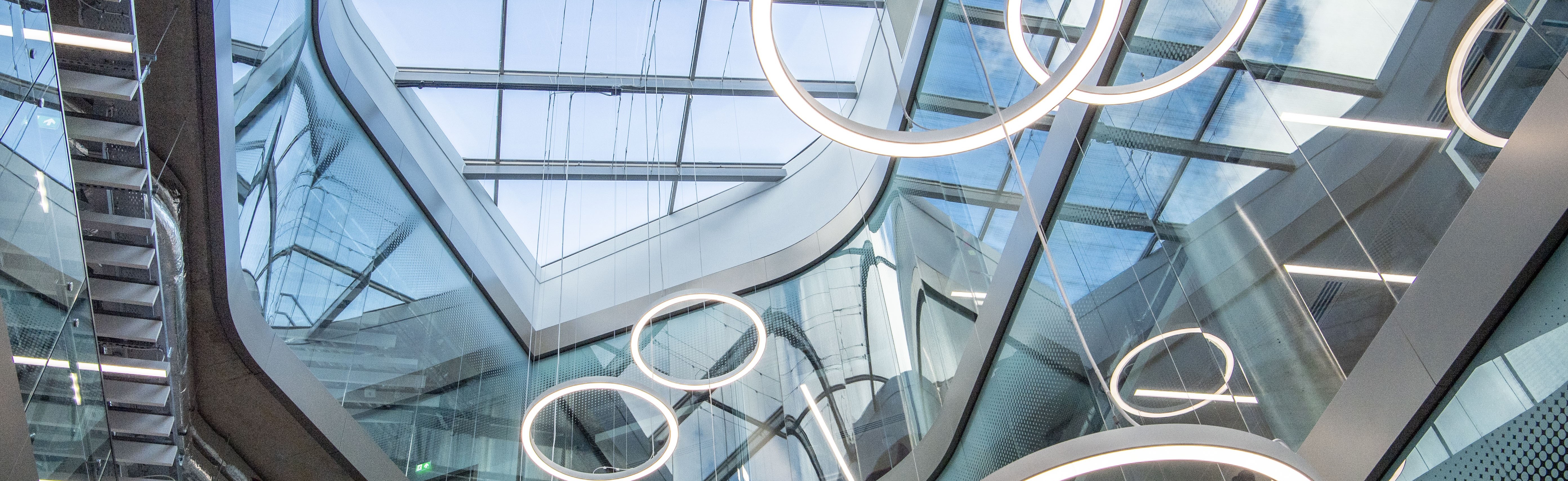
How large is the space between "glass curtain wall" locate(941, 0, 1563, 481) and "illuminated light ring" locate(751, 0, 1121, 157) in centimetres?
113

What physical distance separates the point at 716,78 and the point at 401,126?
6.33 metres

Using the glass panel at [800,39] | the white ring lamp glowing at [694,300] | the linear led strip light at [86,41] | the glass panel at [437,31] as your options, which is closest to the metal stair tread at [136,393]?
the linear led strip light at [86,41]

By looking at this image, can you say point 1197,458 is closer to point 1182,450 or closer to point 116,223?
point 1182,450

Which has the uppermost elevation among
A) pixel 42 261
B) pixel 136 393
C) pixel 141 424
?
pixel 136 393

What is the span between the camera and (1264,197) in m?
7.07

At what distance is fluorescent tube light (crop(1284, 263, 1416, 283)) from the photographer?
20.1 ft

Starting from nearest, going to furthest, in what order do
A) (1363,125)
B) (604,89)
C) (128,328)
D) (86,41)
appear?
1. (1363,125)
2. (86,41)
3. (128,328)
4. (604,89)

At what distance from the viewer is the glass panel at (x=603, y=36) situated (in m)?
17.5

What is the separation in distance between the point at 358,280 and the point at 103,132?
5.69m

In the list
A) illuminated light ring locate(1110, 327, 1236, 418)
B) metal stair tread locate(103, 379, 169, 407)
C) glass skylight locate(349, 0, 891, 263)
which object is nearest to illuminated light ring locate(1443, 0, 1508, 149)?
illuminated light ring locate(1110, 327, 1236, 418)

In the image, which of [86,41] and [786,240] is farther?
[786,240]

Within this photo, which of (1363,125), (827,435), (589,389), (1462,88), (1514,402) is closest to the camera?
(1514,402)

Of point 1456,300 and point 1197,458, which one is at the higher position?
point 1456,300

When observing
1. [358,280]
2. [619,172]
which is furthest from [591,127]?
[358,280]
